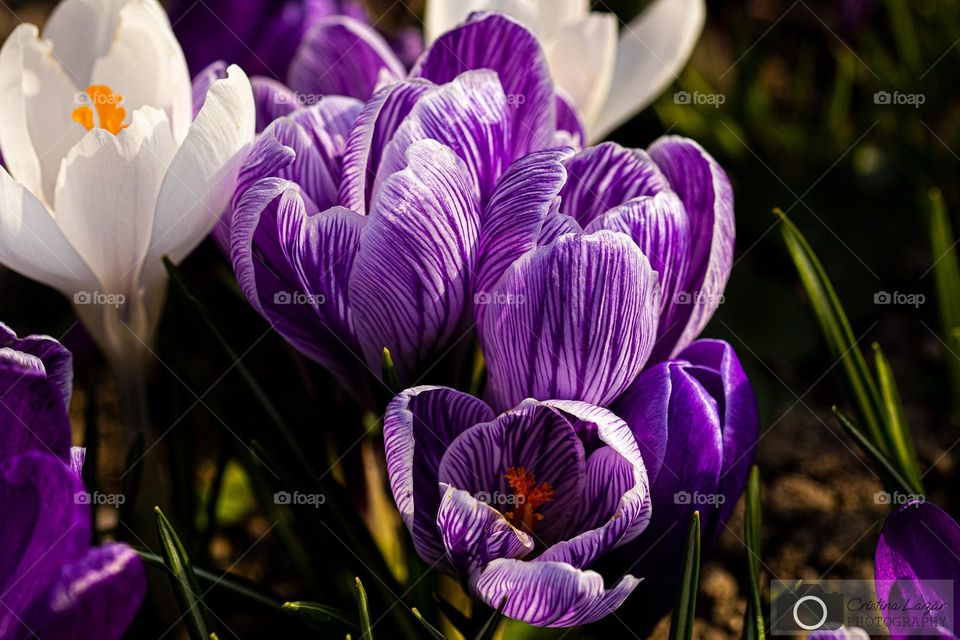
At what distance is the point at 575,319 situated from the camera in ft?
2.17

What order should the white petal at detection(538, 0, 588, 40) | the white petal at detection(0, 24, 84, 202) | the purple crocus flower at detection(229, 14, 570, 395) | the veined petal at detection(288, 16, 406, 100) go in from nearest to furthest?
the purple crocus flower at detection(229, 14, 570, 395)
the white petal at detection(0, 24, 84, 202)
the veined petal at detection(288, 16, 406, 100)
the white petal at detection(538, 0, 588, 40)

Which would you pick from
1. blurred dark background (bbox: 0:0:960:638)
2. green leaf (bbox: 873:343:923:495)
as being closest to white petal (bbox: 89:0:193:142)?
blurred dark background (bbox: 0:0:960:638)

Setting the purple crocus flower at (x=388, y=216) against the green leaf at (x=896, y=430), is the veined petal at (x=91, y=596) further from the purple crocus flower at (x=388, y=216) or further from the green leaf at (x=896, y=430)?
the green leaf at (x=896, y=430)

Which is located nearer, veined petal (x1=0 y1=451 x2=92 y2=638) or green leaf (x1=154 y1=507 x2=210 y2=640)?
veined petal (x1=0 y1=451 x2=92 y2=638)

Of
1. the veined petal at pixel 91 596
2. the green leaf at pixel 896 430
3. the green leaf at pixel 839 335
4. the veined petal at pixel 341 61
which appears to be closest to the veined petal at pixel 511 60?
the veined petal at pixel 341 61

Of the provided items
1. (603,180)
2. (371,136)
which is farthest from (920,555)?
(371,136)

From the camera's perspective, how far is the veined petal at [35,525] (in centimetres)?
58

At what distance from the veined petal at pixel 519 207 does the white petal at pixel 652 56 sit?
42cm

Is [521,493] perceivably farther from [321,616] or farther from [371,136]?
[371,136]

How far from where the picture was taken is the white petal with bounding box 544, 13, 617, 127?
3.38 feet

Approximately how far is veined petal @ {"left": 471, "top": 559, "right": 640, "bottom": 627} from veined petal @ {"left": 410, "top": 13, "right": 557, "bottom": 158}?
0.36 meters

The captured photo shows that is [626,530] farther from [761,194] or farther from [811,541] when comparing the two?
[761,194]

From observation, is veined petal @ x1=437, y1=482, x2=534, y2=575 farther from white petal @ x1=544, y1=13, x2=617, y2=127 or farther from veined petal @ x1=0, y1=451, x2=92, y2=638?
white petal @ x1=544, y1=13, x2=617, y2=127

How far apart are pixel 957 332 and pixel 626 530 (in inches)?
20.3
